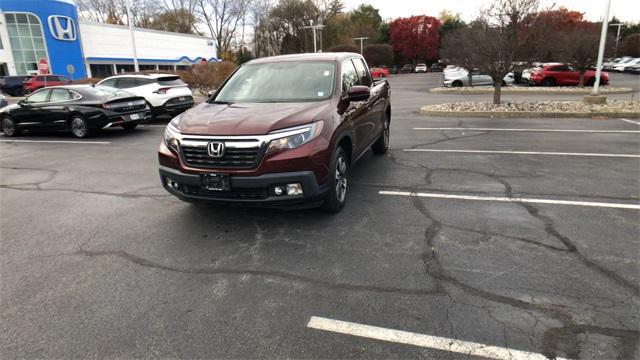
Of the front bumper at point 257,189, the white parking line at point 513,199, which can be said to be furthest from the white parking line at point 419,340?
the white parking line at point 513,199

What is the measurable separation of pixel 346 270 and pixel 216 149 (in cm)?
175

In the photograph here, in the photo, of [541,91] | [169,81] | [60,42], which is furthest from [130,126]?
[60,42]

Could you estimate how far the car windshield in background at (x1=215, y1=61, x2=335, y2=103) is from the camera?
16.5 feet

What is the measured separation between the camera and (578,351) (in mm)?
2457

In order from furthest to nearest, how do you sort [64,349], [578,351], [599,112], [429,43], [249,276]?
[429,43] < [599,112] < [249,276] < [64,349] < [578,351]

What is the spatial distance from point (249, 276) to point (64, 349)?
4.50 feet

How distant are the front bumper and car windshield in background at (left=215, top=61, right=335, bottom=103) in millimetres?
1283

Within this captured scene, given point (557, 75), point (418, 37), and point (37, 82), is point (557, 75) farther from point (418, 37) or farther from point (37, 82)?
point (418, 37)

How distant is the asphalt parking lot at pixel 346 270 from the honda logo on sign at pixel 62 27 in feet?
131

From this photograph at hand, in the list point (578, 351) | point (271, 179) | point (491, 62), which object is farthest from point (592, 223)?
point (491, 62)

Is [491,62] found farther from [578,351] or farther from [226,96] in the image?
[578,351]

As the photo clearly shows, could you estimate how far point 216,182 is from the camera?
13.4 feet

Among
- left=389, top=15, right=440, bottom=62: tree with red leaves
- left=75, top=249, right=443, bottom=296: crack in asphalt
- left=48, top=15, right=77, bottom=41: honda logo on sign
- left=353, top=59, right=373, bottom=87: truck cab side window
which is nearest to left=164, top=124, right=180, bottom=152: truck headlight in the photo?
left=75, top=249, right=443, bottom=296: crack in asphalt

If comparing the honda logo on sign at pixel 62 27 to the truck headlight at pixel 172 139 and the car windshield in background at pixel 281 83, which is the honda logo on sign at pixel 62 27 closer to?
the car windshield in background at pixel 281 83
